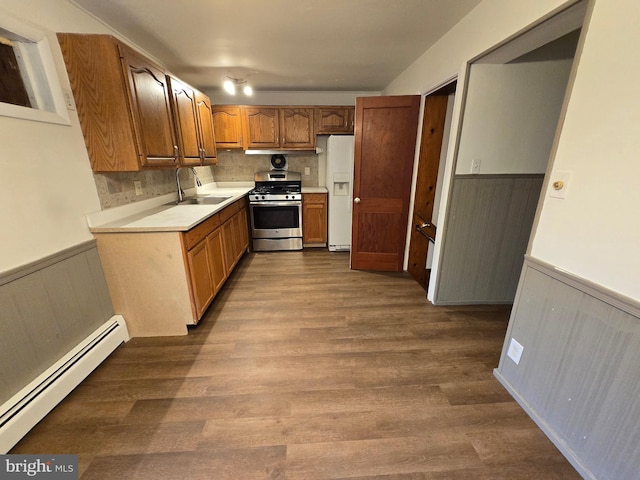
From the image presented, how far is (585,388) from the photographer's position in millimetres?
1102

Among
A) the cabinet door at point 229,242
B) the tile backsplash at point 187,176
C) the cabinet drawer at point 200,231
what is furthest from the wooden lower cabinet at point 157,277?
the cabinet door at point 229,242

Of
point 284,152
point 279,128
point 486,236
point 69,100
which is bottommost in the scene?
point 486,236

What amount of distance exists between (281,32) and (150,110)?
4.01ft

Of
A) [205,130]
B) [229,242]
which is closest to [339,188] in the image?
[229,242]

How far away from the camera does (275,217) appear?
12.3 ft

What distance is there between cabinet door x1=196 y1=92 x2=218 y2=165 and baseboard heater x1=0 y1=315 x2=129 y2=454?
1.93 m

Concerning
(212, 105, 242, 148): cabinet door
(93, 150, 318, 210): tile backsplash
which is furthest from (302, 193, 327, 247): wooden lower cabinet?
(212, 105, 242, 148): cabinet door

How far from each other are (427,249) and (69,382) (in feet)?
→ 10.7

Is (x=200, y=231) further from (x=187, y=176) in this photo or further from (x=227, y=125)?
(x=227, y=125)

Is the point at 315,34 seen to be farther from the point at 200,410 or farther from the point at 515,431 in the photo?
the point at 515,431

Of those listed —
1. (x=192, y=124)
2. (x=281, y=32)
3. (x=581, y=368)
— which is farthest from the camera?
(x=192, y=124)

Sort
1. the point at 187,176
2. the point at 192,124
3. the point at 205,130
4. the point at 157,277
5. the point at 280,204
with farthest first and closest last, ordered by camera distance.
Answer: the point at 280,204, the point at 187,176, the point at 205,130, the point at 192,124, the point at 157,277

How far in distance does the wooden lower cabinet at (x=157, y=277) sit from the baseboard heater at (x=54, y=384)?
18 centimetres

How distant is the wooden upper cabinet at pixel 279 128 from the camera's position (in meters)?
3.70
